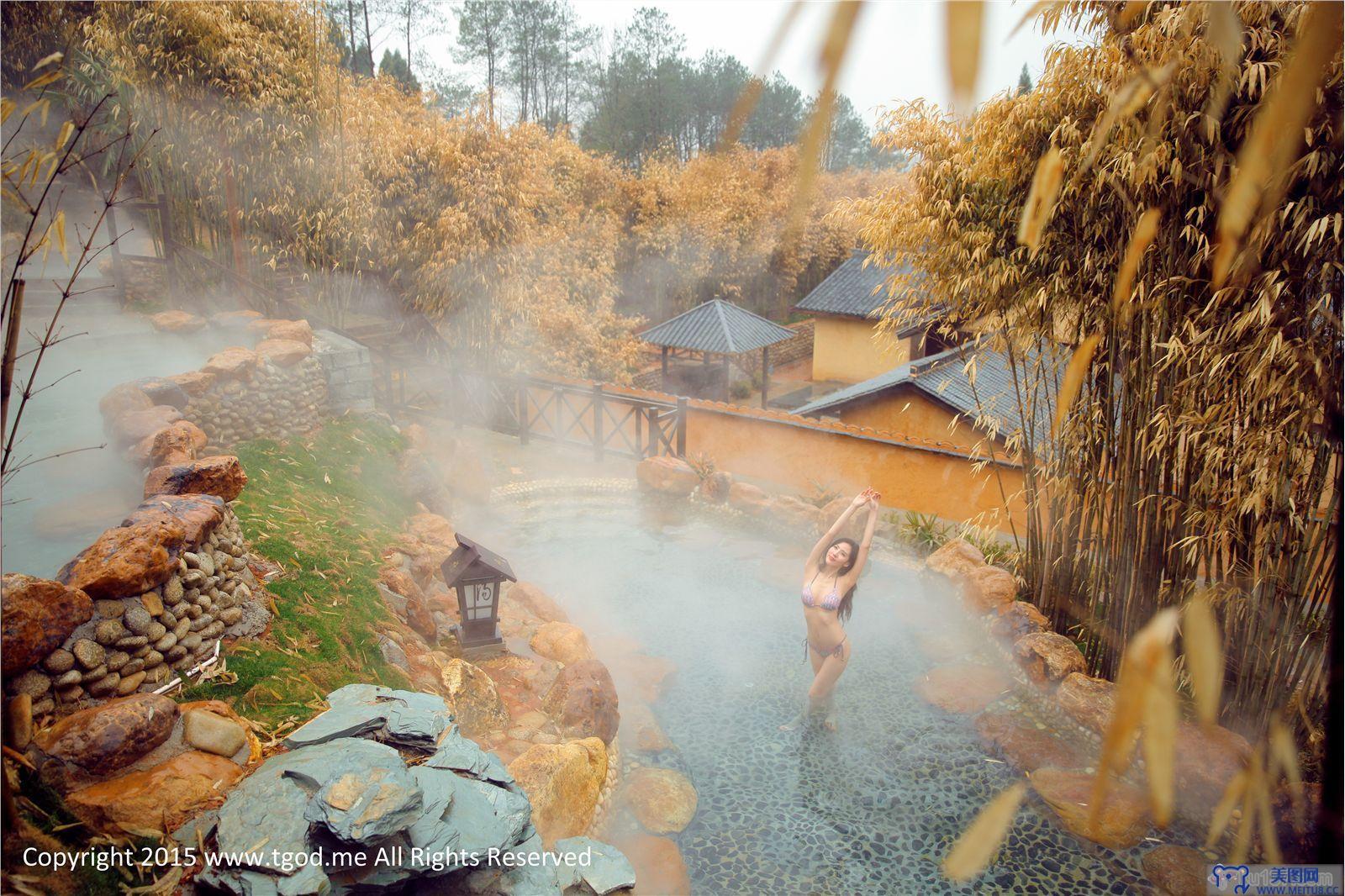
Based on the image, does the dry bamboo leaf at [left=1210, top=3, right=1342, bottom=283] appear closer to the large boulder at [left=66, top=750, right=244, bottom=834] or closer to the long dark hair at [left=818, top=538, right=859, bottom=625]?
the large boulder at [left=66, top=750, right=244, bottom=834]

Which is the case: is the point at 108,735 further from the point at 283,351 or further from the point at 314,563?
the point at 283,351

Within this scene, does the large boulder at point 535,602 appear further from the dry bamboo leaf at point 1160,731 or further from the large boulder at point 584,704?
the dry bamboo leaf at point 1160,731

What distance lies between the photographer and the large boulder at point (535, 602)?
5781 millimetres

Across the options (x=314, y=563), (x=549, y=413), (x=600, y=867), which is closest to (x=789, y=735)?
(x=600, y=867)

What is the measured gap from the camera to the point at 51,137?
1113 cm

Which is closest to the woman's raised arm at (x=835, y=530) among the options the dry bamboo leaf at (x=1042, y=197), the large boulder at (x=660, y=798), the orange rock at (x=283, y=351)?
the large boulder at (x=660, y=798)

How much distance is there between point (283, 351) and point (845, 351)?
1370cm

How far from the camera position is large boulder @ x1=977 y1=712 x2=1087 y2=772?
437 centimetres

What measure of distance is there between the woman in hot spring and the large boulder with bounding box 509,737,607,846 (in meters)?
1.41

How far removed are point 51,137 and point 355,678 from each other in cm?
1175

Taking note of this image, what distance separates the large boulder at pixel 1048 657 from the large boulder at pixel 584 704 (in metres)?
2.70

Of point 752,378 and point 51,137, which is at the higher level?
point 51,137

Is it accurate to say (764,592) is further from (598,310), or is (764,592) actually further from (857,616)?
(598,310)

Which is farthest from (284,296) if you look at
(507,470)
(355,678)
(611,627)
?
(355,678)
